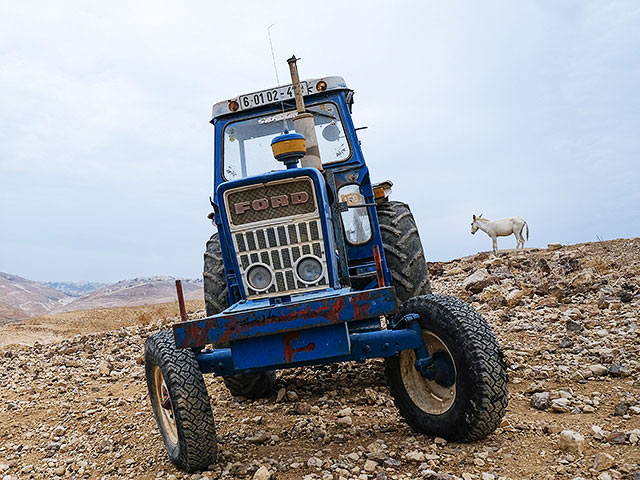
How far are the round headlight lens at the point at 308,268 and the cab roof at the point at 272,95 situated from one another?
6.94 ft

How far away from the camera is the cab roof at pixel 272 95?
5.65 m

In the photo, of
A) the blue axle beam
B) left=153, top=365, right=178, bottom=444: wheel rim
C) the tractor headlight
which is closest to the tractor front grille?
the blue axle beam

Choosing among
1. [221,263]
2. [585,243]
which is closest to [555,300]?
[221,263]

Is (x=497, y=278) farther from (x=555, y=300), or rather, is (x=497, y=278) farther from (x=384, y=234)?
(x=384, y=234)

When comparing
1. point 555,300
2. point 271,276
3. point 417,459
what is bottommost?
point 417,459

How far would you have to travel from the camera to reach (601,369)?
15.8ft

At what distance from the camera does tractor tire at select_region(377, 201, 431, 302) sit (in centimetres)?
541

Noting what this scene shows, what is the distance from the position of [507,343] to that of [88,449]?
12.8ft

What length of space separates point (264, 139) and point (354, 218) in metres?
1.16

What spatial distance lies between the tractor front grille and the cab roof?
1852 millimetres

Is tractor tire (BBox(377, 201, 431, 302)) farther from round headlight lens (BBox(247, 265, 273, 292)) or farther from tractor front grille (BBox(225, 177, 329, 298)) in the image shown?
round headlight lens (BBox(247, 265, 273, 292))

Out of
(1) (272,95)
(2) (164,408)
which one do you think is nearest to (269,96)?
(1) (272,95)

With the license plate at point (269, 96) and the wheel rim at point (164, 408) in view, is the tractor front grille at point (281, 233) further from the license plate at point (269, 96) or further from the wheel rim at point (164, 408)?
the license plate at point (269, 96)

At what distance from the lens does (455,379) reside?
3.66 m
